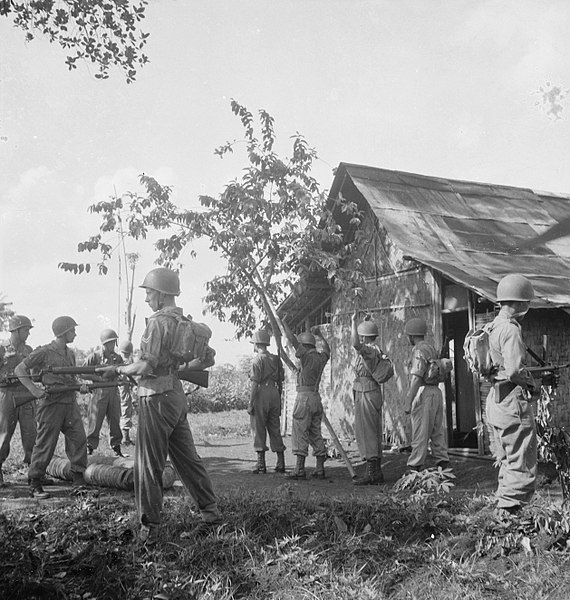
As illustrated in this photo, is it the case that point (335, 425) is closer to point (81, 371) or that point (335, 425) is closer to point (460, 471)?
point (460, 471)

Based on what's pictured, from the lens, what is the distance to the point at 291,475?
368 inches

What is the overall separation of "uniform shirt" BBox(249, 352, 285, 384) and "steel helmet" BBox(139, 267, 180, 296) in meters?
4.17

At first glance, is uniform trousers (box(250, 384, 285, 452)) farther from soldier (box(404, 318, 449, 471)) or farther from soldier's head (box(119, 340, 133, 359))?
soldier's head (box(119, 340, 133, 359))

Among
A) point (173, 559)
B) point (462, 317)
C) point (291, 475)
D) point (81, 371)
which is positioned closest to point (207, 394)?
point (462, 317)

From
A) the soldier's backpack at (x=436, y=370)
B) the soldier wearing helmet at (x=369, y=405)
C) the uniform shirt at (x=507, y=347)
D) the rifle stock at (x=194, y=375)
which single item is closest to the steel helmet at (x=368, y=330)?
the soldier wearing helmet at (x=369, y=405)

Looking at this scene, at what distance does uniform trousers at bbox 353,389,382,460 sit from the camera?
9.09m

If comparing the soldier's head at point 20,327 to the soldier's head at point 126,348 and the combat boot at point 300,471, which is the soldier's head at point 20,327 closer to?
the soldier's head at point 126,348

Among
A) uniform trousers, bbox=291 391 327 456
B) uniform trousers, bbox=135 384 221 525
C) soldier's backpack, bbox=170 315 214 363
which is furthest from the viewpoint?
uniform trousers, bbox=291 391 327 456

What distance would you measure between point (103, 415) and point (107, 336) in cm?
131

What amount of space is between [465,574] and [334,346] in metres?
8.27

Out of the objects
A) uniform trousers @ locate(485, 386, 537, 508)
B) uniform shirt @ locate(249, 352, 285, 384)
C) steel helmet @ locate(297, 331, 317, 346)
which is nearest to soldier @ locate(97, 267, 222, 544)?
uniform trousers @ locate(485, 386, 537, 508)

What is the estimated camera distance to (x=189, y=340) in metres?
5.67

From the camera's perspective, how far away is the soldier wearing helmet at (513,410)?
568cm

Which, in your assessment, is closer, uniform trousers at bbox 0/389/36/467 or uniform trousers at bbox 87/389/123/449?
uniform trousers at bbox 0/389/36/467
